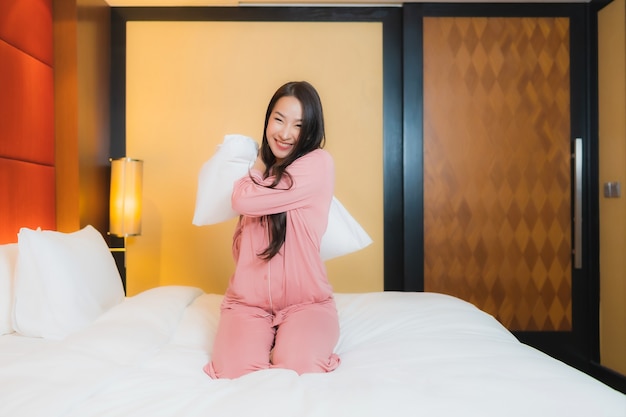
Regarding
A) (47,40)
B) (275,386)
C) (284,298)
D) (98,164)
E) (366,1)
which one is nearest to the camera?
(275,386)

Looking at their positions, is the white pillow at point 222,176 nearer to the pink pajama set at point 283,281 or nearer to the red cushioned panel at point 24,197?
the pink pajama set at point 283,281

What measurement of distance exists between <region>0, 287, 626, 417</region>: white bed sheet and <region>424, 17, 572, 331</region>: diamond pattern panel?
1.81m

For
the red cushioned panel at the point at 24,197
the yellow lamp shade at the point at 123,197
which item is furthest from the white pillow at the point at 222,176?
the yellow lamp shade at the point at 123,197

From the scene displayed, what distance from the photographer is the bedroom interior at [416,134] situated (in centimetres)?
355

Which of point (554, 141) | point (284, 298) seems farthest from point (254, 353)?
point (554, 141)

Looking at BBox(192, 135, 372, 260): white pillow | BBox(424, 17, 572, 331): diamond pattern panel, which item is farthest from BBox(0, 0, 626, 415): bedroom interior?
BBox(192, 135, 372, 260): white pillow

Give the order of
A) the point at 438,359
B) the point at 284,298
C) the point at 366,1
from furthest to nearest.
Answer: the point at 366,1, the point at 284,298, the point at 438,359

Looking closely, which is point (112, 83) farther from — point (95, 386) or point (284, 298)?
point (95, 386)

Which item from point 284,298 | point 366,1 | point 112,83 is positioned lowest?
point 284,298

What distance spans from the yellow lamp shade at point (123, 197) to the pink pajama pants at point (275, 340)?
1.74 m

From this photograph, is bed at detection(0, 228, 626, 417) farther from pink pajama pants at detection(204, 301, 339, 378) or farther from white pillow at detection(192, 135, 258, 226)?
white pillow at detection(192, 135, 258, 226)

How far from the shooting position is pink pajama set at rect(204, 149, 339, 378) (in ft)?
5.10

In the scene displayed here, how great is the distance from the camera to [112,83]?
359cm

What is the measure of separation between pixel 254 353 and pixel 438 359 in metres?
0.51
